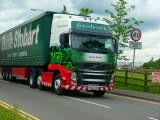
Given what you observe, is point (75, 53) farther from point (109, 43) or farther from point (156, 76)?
point (156, 76)

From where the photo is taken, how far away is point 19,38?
34094 mm

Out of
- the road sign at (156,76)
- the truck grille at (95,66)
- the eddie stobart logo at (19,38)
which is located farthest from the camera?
the eddie stobart logo at (19,38)

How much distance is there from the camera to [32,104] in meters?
19.3

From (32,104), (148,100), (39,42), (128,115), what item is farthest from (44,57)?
(128,115)

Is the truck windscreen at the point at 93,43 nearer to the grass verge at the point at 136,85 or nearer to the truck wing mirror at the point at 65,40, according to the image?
the truck wing mirror at the point at 65,40

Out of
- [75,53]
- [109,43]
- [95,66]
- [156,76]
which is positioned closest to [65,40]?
[75,53]

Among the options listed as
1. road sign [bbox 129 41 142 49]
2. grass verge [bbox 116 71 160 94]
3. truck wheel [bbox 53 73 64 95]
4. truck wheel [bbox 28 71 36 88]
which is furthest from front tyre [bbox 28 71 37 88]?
road sign [bbox 129 41 142 49]

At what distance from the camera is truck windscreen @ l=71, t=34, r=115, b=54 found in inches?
931

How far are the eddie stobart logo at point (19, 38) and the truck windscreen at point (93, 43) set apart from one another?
478 centimetres

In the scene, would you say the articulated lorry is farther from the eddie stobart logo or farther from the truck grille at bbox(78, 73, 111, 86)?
the eddie stobart logo

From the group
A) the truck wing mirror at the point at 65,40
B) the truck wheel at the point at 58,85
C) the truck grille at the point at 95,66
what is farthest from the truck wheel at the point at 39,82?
the truck grille at the point at 95,66

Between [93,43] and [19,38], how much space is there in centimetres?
1103

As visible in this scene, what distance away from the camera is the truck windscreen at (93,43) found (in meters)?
23.6

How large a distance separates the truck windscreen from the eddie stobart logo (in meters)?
4.78
